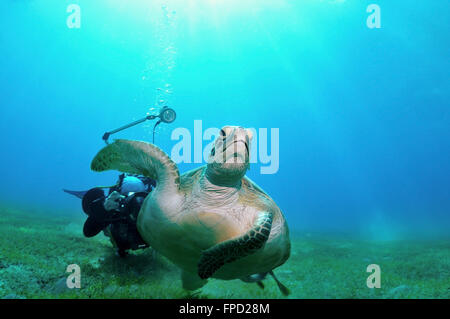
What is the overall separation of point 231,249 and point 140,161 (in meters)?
1.91

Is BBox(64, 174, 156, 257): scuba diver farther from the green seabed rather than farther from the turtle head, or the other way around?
the turtle head

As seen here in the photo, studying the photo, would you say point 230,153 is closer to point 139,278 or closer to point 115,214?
point 115,214

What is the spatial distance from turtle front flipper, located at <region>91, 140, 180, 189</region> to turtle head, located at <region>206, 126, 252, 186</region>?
643mm

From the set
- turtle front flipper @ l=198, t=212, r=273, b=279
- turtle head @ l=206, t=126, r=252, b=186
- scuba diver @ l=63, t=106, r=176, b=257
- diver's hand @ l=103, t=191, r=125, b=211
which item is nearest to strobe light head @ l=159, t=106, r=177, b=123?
scuba diver @ l=63, t=106, r=176, b=257

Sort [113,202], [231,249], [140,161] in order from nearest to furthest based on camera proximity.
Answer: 1. [231,249]
2. [140,161]
3. [113,202]

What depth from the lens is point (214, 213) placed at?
9.62 ft

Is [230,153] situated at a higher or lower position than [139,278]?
higher

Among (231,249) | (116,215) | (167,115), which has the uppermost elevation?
(167,115)

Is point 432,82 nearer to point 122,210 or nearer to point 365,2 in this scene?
point 365,2

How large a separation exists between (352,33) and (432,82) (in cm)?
1645

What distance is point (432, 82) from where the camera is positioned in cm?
4178

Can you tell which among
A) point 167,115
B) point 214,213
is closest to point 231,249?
point 214,213

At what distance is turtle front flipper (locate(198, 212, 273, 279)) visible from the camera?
2.43 meters
